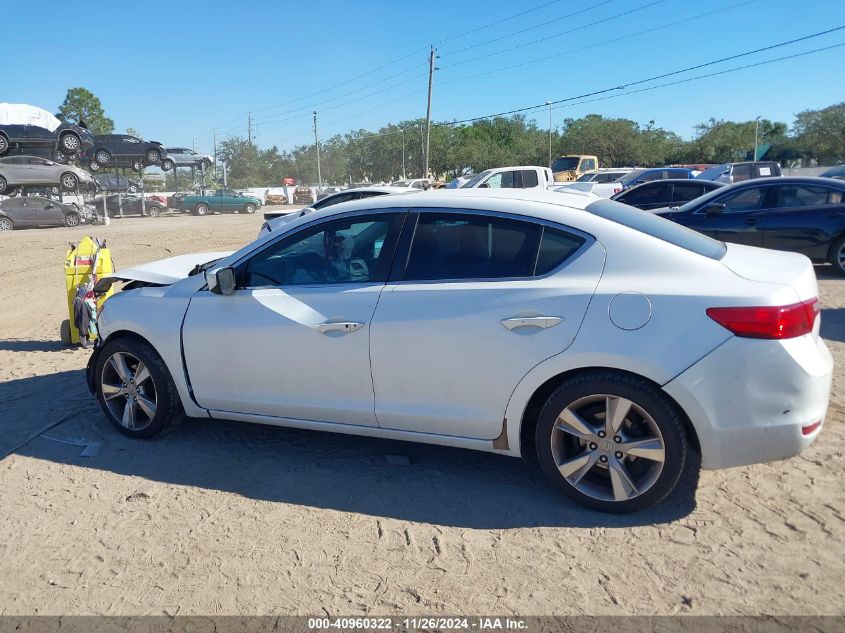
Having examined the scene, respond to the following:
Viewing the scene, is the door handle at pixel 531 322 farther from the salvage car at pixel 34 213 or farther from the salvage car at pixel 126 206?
the salvage car at pixel 126 206

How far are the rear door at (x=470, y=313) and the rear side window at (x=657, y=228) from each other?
339 millimetres

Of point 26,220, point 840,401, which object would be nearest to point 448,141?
point 26,220

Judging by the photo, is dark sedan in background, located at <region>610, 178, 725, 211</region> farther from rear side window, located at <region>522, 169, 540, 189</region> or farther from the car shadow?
the car shadow

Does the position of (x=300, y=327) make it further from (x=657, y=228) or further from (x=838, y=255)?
(x=838, y=255)

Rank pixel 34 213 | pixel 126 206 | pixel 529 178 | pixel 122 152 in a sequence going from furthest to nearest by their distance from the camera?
1. pixel 126 206
2. pixel 122 152
3. pixel 34 213
4. pixel 529 178

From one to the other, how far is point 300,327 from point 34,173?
31879 millimetres

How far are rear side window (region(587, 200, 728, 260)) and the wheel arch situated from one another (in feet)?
2.56

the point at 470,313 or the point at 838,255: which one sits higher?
the point at 470,313

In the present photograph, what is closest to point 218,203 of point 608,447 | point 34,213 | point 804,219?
point 34,213

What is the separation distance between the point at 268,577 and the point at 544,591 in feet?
4.00

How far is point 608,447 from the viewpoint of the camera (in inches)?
137

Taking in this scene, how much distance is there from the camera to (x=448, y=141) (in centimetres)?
6500

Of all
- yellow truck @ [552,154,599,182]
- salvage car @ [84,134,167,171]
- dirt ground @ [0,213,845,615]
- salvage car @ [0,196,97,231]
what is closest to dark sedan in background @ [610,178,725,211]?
dirt ground @ [0,213,845,615]

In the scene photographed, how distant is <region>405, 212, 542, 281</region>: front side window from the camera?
3717mm
